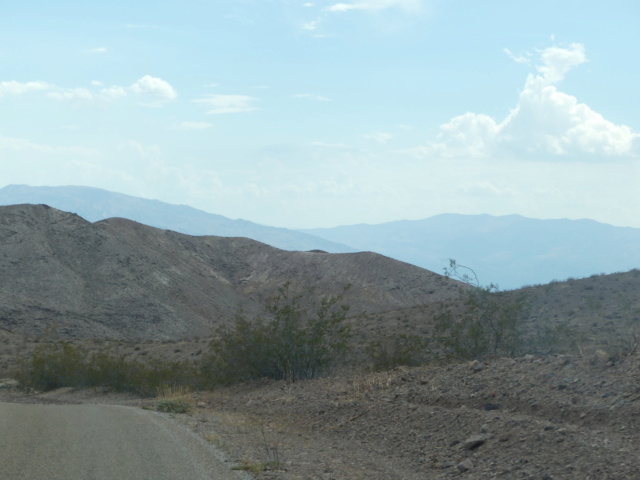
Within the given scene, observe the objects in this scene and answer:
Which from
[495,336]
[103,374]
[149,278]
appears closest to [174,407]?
[495,336]

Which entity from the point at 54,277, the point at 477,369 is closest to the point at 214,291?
the point at 54,277

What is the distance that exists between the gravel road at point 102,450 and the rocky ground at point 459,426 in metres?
0.64

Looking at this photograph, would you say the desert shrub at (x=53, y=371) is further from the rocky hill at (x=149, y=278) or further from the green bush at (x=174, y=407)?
the rocky hill at (x=149, y=278)

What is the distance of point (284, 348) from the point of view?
21125 millimetres

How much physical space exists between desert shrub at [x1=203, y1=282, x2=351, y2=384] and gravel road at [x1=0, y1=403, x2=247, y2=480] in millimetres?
7751

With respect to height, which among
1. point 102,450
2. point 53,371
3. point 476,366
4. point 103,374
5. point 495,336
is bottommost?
point 53,371

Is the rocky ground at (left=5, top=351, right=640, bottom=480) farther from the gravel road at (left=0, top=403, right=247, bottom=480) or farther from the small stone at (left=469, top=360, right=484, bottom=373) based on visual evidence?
the gravel road at (left=0, top=403, right=247, bottom=480)

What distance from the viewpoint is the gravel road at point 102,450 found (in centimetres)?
845

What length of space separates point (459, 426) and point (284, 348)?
10.7 m

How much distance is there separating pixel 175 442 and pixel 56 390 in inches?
858

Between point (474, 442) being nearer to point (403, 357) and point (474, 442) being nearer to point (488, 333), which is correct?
point (488, 333)

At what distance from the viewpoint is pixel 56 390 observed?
99.3 ft

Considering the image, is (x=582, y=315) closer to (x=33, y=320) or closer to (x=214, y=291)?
(x=33, y=320)

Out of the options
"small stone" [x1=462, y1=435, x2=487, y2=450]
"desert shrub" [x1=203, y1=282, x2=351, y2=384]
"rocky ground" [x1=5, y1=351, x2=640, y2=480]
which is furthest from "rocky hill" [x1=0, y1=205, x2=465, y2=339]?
"small stone" [x1=462, y1=435, x2=487, y2=450]
